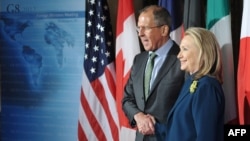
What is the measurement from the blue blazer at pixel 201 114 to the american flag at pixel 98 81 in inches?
43.6

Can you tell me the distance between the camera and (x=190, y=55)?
1.90 meters

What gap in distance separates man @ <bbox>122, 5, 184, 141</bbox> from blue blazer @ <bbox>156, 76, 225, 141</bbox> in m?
0.27

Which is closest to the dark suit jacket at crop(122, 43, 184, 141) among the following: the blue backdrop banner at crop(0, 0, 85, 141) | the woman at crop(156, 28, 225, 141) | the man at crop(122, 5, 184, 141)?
the man at crop(122, 5, 184, 141)

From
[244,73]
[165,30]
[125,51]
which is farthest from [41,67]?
[244,73]

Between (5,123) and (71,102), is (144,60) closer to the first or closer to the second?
(71,102)

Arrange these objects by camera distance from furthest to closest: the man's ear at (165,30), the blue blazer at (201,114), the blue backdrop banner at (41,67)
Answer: the blue backdrop banner at (41,67) → the man's ear at (165,30) → the blue blazer at (201,114)

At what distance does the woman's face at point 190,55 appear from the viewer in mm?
1875

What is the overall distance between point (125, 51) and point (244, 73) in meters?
0.89

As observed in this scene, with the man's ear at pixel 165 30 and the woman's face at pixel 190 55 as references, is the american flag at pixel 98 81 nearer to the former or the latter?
the man's ear at pixel 165 30

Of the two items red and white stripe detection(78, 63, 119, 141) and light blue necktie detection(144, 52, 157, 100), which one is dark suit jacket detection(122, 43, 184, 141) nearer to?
light blue necktie detection(144, 52, 157, 100)

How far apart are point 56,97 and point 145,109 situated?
1.27m

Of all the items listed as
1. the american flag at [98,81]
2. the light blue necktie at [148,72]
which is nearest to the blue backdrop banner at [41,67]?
the american flag at [98,81]

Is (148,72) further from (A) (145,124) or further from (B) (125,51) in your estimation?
(B) (125,51)

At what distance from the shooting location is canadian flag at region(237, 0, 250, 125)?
7.52ft
